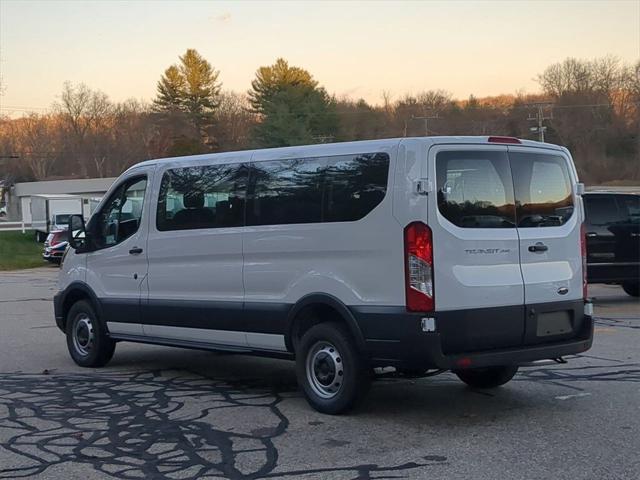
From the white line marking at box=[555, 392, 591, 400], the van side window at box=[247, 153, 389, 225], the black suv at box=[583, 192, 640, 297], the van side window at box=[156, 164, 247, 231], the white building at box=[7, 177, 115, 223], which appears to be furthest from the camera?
the white building at box=[7, 177, 115, 223]

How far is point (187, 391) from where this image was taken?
309 inches

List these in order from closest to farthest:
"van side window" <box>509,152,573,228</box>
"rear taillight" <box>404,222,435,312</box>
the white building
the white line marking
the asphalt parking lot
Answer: the asphalt parking lot, "rear taillight" <box>404,222,435,312</box>, "van side window" <box>509,152,573,228</box>, the white line marking, the white building

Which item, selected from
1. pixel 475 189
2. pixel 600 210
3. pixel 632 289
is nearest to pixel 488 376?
pixel 475 189

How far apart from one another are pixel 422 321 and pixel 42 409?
135 inches

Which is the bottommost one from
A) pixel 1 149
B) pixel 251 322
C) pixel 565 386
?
pixel 565 386

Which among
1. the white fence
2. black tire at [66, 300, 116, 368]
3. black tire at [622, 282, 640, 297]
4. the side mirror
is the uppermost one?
the side mirror

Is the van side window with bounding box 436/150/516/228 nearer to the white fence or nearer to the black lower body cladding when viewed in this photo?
the black lower body cladding

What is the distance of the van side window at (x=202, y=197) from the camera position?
7.53 metres

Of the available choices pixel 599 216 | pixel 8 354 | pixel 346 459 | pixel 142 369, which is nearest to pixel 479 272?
pixel 346 459

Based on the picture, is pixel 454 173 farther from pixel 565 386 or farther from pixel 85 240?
pixel 85 240

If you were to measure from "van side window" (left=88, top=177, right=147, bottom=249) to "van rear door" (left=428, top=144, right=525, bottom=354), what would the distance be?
3.69m

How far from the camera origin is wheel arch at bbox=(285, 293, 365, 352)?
21.0 feet

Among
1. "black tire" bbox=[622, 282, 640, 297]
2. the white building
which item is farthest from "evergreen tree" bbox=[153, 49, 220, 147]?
"black tire" bbox=[622, 282, 640, 297]

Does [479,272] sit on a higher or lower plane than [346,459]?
higher
